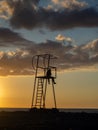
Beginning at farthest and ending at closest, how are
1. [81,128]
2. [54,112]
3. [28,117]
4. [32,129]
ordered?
[54,112] < [28,117] < [81,128] < [32,129]

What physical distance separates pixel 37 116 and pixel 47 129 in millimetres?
12914

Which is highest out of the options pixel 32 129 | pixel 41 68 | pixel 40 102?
pixel 41 68

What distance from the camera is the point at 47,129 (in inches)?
1252

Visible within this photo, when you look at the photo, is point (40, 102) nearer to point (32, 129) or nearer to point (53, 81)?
point (53, 81)

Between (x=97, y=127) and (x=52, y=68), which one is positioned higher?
(x=52, y=68)

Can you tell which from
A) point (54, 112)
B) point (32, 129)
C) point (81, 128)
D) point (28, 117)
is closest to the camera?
point (32, 129)

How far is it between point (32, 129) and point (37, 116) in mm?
13615

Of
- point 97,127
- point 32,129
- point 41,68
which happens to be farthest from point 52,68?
point 32,129

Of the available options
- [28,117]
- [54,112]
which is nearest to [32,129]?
[28,117]

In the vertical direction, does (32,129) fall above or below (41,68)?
below

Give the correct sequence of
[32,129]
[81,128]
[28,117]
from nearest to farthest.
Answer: [32,129] → [81,128] → [28,117]

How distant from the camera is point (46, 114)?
46.2 m

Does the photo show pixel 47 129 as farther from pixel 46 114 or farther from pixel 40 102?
pixel 40 102

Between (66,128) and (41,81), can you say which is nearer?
(66,128)
